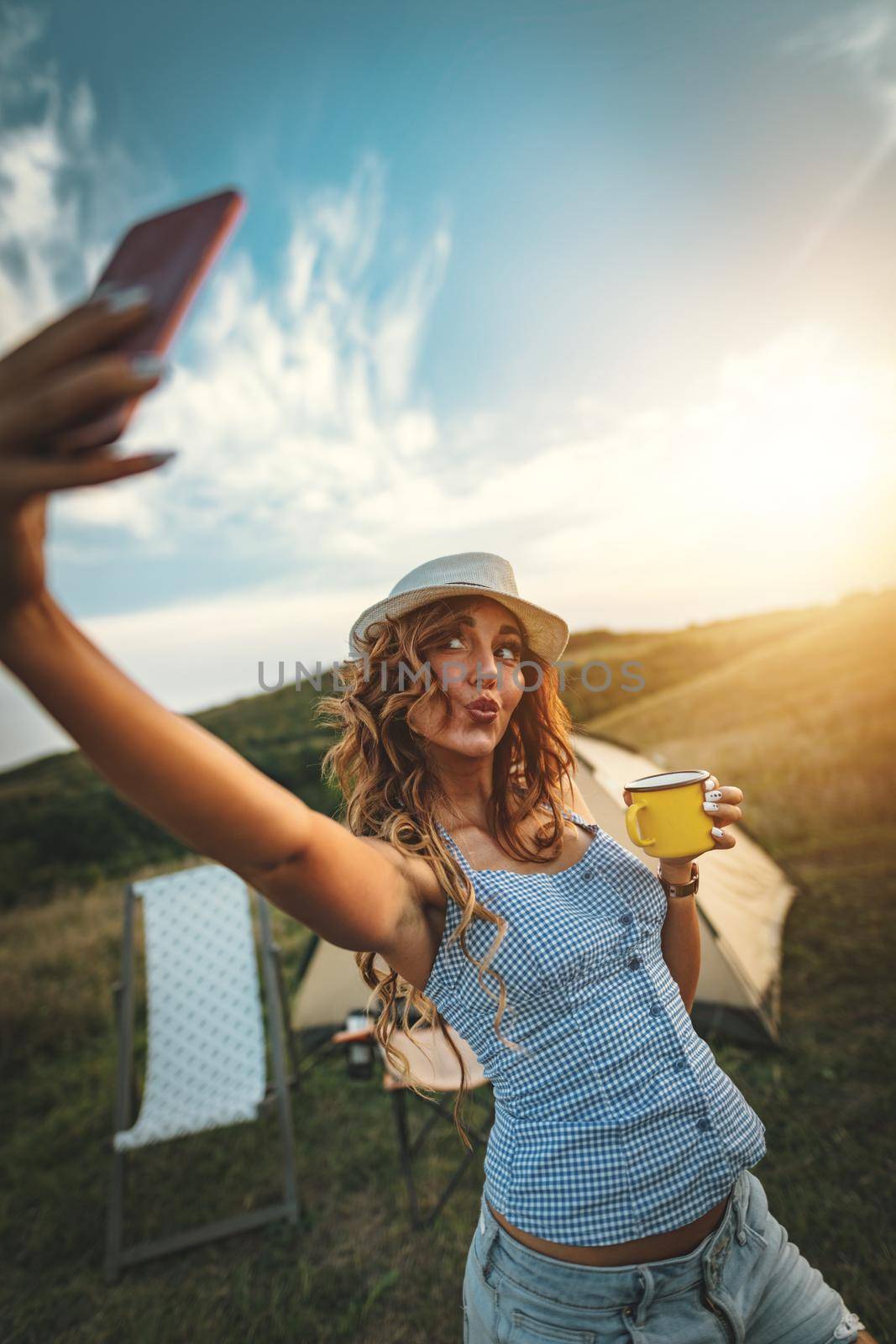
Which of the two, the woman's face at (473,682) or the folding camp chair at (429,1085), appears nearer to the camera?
the woman's face at (473,682)

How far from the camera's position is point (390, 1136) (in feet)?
13.8

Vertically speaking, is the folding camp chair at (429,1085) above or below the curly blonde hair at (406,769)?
below

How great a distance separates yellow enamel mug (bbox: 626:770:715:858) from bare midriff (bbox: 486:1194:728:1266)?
1.92ft

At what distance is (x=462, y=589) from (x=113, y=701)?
0.85 m

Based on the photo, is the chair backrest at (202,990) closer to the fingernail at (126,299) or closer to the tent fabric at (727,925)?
the tent fabric at (727,925)

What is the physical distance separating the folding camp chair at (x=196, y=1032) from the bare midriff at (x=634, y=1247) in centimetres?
290

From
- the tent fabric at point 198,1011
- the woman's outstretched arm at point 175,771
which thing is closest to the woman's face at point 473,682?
the woman's outstretched arm at point 175,771

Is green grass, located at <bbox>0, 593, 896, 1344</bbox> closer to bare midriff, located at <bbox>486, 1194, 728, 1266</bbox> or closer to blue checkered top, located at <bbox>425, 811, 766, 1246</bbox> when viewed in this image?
blue checkered top, located at <bbox>425, 811, 766, 1246</bbox>

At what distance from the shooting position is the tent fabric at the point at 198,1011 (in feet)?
12.3

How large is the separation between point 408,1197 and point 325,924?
341 centimetres

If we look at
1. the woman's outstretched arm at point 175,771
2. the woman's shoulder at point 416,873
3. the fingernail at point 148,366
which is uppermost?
the fingernail at point 148,366

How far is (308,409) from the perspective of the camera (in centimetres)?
547

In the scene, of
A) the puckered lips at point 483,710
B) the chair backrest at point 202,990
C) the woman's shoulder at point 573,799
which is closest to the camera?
the puckered lips at point 483,710

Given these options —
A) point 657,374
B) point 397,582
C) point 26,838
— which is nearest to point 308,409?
point 657,374
